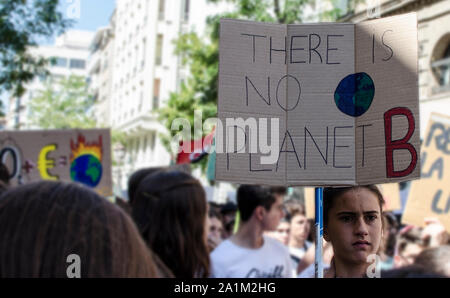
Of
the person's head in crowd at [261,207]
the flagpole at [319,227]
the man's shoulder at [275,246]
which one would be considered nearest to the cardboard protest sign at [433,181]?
the man's shoulder at [275,246]

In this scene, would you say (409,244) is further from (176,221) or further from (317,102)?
(317,102)

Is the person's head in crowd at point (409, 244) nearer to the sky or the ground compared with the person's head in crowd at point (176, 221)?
nearer to the ground

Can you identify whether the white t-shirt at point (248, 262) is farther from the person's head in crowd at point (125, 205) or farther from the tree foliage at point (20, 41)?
the tree foliage at point (20, 41)

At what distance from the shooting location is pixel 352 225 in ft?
2.92

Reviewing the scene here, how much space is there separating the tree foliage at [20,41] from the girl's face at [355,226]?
176 inches

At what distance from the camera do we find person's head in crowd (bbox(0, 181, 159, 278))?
979mm

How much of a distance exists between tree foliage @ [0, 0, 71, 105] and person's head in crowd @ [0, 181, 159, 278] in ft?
13.6

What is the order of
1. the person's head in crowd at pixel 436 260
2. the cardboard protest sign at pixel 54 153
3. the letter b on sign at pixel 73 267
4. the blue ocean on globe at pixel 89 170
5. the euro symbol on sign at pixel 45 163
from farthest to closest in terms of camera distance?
the euro symbol on sign at pixel 45 163
the cardboard protest sign at pixel 54 153
the blue ocean on globe at pixel 89 170
the person's head in crowd at pixel 436 260
the letter b on sign at pixel 73 267

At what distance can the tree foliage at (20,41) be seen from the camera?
547 centimetres

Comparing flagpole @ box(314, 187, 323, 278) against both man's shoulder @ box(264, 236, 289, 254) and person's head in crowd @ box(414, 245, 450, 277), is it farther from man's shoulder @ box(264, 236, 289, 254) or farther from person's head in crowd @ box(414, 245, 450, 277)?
man's shoulder @ box(264, 236, 289, 254)

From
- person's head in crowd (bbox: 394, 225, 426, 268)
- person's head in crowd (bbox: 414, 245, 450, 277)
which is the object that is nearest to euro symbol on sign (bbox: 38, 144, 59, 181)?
person's head in crowd (bbox: 394, 225, 426, 268)

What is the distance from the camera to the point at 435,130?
2398 millimetres

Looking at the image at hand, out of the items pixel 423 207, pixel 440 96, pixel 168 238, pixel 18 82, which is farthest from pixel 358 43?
pixel 18 82

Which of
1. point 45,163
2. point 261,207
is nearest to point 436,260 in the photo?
point 261,207
